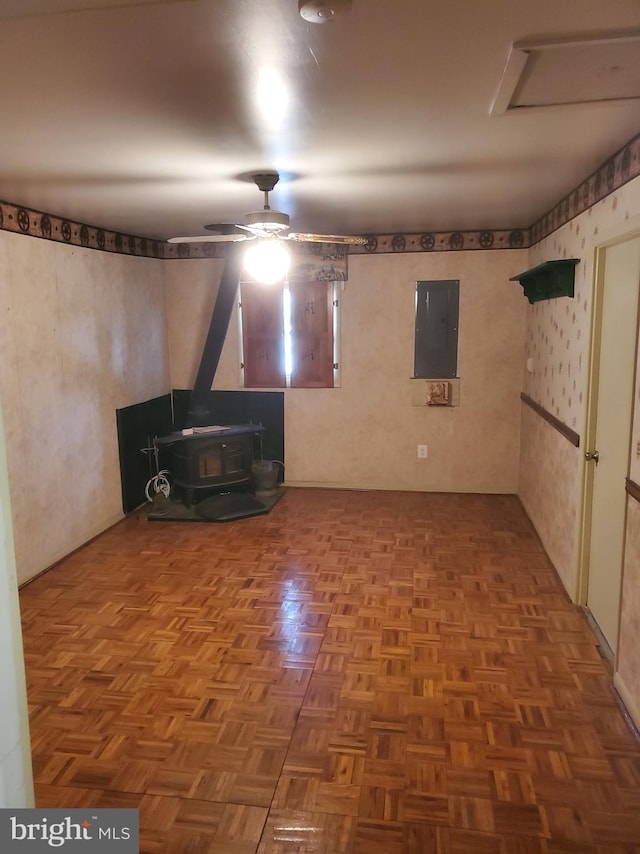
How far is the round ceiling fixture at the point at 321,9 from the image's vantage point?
1338mm

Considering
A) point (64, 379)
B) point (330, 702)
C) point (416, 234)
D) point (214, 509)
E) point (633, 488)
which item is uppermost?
point (416, 234)

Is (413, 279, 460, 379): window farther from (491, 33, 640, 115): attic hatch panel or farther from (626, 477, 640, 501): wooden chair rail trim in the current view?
(491, 33, 640, 115): attic hatch panel

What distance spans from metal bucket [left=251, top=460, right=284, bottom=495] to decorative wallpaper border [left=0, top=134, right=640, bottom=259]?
1924 mm

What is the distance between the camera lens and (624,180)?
267 cm

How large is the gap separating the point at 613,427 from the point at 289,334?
3.26 metres

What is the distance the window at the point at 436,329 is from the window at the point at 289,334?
751 mm

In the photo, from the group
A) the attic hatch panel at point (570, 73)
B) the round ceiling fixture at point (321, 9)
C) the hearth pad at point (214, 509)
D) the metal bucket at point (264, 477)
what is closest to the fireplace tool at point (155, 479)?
the hearth pad at point (214, 509)

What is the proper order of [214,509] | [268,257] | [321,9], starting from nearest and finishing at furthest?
[321,9] → [268,257] → [214,509]

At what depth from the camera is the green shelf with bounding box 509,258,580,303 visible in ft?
11.5

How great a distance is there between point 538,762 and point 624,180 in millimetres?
2328

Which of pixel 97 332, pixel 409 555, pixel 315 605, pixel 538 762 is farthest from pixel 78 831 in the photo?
pixel 97 332

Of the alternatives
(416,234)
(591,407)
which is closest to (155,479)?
(416,234)

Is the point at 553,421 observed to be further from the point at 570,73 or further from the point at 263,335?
the point at 263,335

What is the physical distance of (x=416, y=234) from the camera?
537 centimetres
